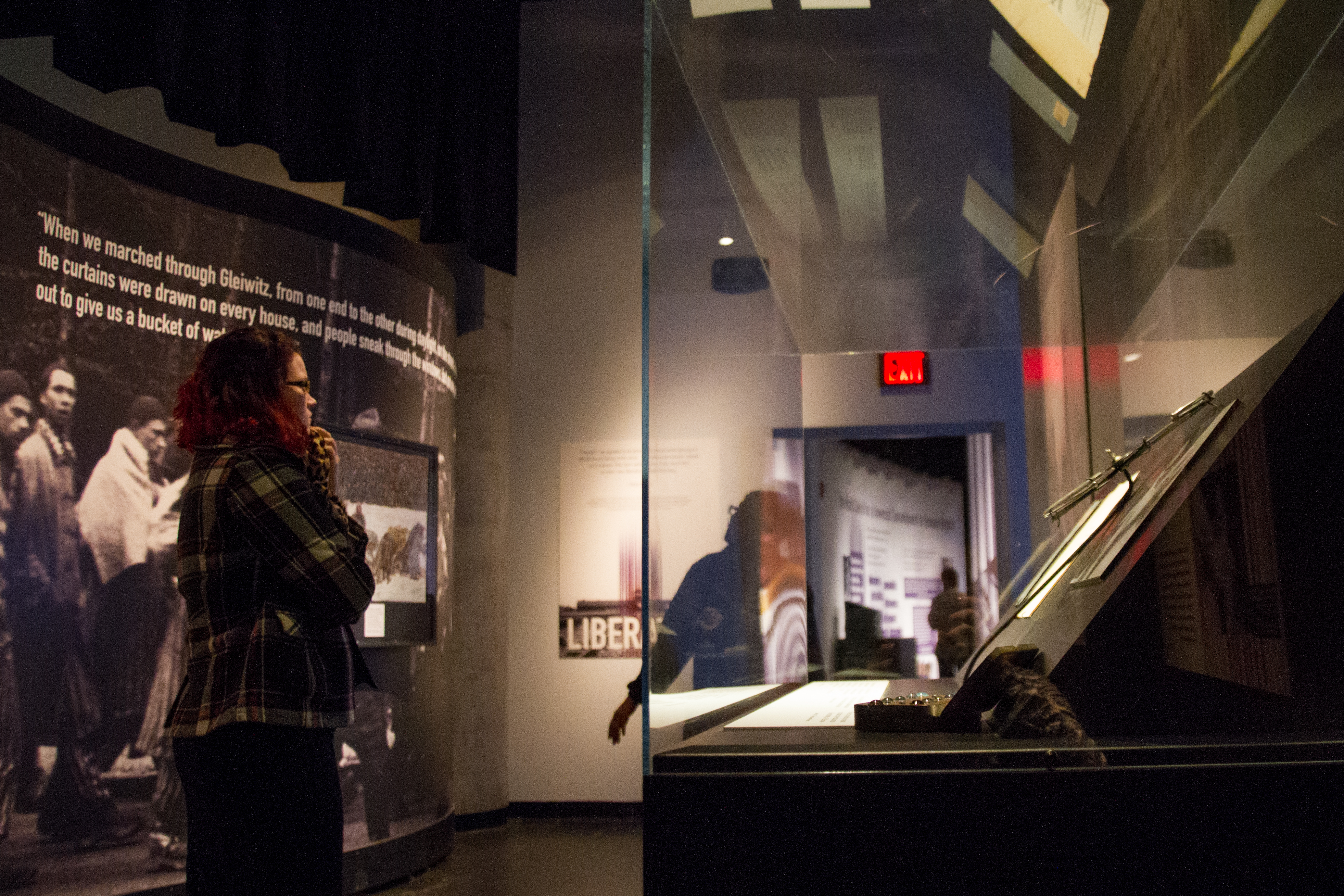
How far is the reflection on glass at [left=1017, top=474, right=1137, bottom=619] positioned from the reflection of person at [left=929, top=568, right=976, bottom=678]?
40 cm

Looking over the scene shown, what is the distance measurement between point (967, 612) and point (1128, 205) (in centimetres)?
84

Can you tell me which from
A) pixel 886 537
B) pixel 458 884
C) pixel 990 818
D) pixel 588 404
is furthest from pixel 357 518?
pixel 990 818

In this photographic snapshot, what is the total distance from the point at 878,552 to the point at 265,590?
51.5 inches

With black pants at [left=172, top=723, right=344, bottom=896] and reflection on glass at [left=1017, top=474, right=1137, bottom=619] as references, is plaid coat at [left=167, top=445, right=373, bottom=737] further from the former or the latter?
reflection on glass at [left=1017, top=474, right=1137, bottom=619]

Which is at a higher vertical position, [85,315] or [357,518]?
[85,315]

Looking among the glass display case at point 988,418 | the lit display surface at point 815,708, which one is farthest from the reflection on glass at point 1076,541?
the lit display surface at point 815,708

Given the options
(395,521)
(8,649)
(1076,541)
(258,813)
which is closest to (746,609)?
(1076,541)

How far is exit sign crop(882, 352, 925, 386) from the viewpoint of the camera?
208 centimetres

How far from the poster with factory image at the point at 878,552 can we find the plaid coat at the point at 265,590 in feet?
3.83

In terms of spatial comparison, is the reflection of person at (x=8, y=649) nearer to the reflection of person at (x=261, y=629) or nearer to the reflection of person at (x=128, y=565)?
the reflection of person at (x=128, y=565)

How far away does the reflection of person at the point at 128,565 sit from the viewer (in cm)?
281

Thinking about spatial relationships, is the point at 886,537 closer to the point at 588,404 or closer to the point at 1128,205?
the point at 1128,205

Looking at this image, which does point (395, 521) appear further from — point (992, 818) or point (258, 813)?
point (992, 818)

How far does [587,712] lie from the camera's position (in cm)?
500
